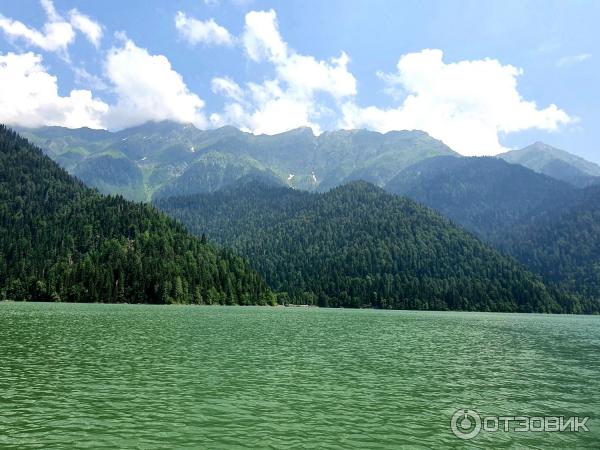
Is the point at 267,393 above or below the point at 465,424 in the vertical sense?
above

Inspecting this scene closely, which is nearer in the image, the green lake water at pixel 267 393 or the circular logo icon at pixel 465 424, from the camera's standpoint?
the green lake water at pixel 267 393

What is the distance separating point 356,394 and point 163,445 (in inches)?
754

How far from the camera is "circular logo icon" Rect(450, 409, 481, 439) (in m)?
31.4

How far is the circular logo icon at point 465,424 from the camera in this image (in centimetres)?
3136

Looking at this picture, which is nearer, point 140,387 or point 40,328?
point 140,387

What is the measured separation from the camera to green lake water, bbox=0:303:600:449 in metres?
28.8

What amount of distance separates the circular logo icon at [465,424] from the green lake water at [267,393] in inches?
25.1

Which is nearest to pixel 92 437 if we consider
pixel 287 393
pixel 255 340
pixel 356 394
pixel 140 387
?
pixel 140 387

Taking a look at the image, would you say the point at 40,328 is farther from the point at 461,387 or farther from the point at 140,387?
the point at 461,387

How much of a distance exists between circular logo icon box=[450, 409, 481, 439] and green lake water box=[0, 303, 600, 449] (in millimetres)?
638

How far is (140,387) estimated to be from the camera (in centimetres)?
4038

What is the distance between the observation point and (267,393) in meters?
39.8

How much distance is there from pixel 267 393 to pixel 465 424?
15.5m

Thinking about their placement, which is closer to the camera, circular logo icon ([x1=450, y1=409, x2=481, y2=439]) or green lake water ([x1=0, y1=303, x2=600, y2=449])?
green lake water ([x1=0, y1=303, x2=600, y2=449])
